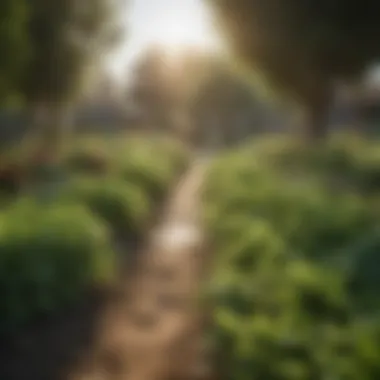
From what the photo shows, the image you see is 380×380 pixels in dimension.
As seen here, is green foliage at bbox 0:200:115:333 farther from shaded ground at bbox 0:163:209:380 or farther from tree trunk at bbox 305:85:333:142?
tree trunk at bbox 305:85:333:142

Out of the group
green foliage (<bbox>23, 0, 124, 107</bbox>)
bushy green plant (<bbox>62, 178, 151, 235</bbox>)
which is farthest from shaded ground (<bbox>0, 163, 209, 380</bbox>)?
green foliage (<bbox>23, 0, 124, 107</bbox>)

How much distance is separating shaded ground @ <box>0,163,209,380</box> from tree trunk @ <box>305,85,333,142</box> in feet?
20.0

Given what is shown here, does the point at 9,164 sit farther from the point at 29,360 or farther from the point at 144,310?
the point at 29,360

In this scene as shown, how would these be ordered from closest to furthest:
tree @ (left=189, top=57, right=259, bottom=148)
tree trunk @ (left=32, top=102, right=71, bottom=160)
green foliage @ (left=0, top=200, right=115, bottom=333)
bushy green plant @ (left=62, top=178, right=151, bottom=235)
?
green foliage @ (left=0, top=200, right=115, bottom=333) → bushy green plant @ (left=62, top=178, right=151, bottom=235) → tree trunk @ (left=32, top=102, right=71, bottom=160) → tree @ (left=189, top=57, right=259, bottom=148)

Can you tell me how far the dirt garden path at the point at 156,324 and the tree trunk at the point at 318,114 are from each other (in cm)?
487

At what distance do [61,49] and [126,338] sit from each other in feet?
28.6

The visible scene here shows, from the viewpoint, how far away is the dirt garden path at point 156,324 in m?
4.49

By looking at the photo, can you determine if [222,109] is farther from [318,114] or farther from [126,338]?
[126,338]

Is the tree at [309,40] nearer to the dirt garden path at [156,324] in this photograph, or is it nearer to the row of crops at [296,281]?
the row of crops at [296,281]

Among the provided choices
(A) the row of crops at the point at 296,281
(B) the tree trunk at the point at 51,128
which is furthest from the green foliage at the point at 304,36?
(A) the row of crops at the point at 296,281

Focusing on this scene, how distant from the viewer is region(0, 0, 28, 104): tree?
8625 millimetres

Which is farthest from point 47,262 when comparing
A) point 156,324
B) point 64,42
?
point 64,42

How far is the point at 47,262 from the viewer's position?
5.12m

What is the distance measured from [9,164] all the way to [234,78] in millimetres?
5241
